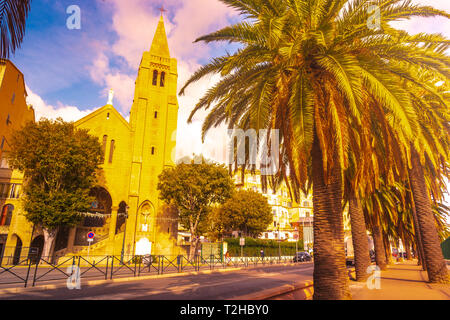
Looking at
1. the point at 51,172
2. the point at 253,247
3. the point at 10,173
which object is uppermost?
the point at 10,173

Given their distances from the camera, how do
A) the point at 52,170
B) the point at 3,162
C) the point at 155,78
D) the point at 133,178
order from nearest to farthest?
the point at 52,170 → the point at 3,162 → the point at 133,178 → the point at 155,78

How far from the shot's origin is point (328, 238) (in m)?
7.28

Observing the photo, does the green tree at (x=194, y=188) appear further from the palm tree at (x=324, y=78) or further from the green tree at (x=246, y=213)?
the palm tree at (x=324, y=78)

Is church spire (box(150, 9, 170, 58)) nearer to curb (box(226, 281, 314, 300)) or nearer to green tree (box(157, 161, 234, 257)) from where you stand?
green tree (box(157, 161, 234, 257))

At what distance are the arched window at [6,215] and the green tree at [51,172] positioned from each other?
7.35m

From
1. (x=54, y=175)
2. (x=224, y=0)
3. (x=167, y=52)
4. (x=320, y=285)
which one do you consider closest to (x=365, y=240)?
(x=320, y=285)

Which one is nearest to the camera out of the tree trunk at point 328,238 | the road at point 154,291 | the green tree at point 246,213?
the tree trunk at point 328,238

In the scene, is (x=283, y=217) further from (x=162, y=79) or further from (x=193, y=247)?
(x=162, y=79)

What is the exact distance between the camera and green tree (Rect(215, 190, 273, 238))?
4369 centimetres

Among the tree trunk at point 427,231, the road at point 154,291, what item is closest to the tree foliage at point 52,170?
the road at point 154,291

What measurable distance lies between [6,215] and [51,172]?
1121 centimetres

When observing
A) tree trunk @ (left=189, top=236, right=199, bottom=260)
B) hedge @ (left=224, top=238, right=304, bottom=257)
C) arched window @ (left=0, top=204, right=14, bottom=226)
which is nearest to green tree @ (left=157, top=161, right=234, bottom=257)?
tree trunk @ (left=189, top=236, right=199, bottom=260)

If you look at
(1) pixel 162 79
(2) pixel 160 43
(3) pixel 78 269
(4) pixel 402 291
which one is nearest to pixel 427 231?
(4) pixel 402 291

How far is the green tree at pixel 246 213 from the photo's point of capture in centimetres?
4369
